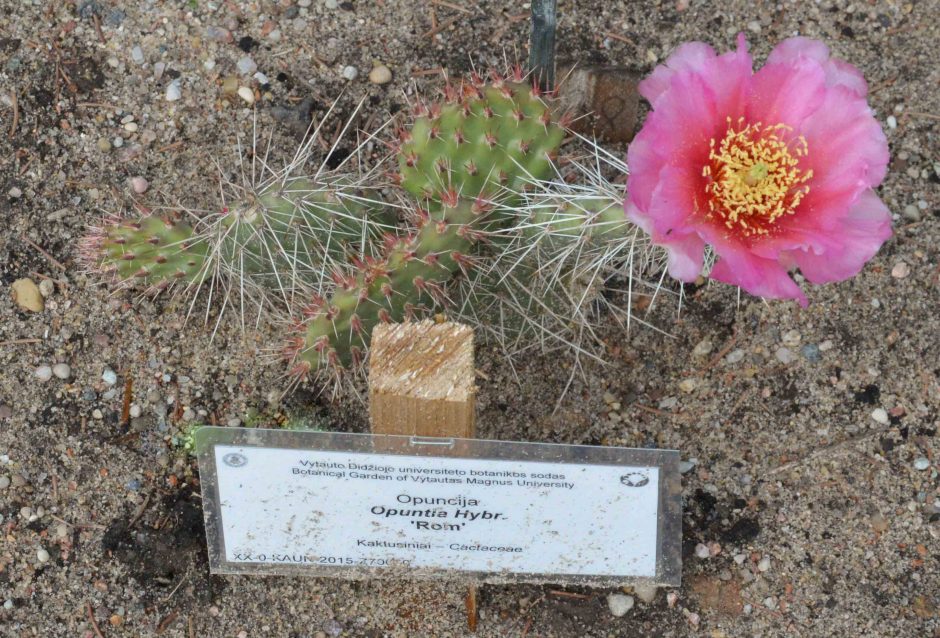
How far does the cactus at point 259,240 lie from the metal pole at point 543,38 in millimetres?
402

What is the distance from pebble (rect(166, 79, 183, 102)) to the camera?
1.93m

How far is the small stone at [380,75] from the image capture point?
1938 mm

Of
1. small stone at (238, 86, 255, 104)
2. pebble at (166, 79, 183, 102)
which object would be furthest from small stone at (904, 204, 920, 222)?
pebble at (166, 79, 183, 102)

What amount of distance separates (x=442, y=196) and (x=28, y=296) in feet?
3.17

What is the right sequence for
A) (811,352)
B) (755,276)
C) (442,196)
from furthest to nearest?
(811,352), (442,196), (755,276)

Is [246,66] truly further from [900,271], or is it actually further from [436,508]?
[900,271]

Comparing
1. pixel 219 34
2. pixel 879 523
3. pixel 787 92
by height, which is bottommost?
pixel 879 523

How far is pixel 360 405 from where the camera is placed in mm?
1770

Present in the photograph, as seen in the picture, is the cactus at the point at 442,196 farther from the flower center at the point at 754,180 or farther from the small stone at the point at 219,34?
the small stone at the point at 219,34

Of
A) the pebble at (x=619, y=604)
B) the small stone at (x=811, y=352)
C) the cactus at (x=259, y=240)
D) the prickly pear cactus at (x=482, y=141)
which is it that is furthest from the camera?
the small stone at (x=811, y=352)

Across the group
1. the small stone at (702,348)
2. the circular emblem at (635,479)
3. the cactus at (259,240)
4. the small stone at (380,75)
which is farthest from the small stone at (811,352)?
the small stone at (380,75)

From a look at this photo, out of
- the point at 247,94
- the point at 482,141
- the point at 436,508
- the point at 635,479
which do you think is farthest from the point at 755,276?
the point at 247,94

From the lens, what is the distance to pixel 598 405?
180 cm

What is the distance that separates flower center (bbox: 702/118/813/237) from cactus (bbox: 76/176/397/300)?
57cm
